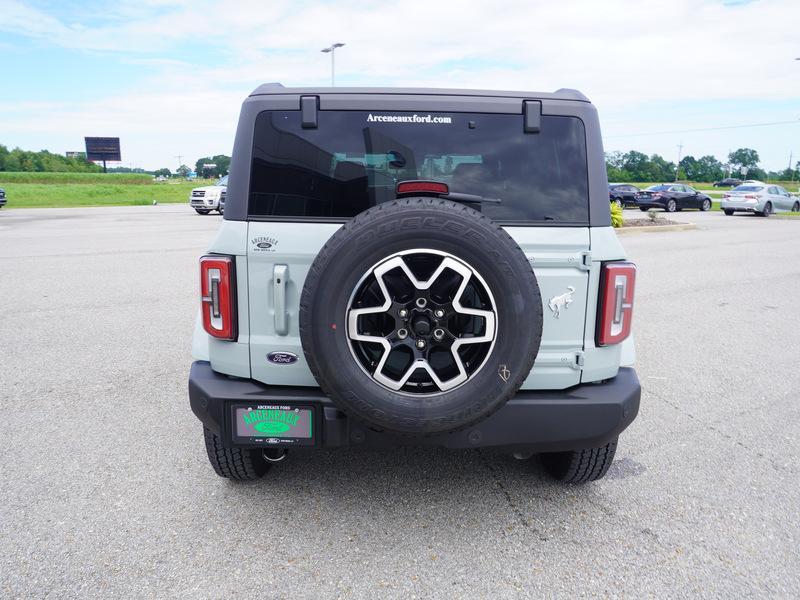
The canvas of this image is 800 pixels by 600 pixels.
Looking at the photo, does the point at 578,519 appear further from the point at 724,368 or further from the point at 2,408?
the point at 2,408

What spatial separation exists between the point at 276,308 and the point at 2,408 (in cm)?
291

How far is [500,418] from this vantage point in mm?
2811

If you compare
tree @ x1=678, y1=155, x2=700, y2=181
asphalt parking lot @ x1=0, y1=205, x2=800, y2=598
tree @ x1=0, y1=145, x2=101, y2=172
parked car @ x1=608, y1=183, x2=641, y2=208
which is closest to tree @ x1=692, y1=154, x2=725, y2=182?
tree @ x1=678, y1=155, x2=700, y2=181

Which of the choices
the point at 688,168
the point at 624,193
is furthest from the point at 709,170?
the point at 624,193

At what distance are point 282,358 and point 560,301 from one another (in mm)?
1306

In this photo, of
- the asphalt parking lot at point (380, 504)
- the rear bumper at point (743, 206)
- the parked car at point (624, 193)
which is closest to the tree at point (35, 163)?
the parked car at point (624, 193)

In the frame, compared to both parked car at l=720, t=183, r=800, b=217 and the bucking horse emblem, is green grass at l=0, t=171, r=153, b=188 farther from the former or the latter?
the bucking horse emblem

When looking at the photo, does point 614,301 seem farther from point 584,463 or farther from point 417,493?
point 417,493

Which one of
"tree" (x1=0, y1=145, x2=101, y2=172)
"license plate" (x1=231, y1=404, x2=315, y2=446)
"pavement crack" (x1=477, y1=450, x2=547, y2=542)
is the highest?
"tree" (x1=0, y1=145, x2=101, y2=172)

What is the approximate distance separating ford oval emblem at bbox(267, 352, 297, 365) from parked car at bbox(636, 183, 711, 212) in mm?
32348

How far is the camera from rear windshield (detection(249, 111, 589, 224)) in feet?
9.45

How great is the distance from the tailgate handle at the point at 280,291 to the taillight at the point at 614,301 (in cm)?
146

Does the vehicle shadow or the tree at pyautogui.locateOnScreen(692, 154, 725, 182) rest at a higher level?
the tree at pyautogui.locateOnScreen(692, 154, 725, 182)

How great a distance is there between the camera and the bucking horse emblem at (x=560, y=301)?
289 centimetres
